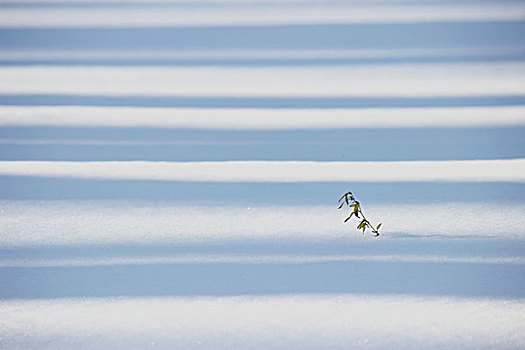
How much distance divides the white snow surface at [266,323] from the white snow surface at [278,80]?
1552 millimetres

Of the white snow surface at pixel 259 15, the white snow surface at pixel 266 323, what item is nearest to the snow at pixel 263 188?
the white snow surface at pixel 266 323

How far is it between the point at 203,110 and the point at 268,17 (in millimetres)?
1694

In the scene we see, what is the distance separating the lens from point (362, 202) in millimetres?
1774

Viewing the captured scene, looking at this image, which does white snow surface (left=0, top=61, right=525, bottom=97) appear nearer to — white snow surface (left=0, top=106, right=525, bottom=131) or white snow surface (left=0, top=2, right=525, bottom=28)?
white snow surface (left=0, top=106, right=525, bottom=131)

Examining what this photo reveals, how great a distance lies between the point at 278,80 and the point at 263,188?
1.17 meters

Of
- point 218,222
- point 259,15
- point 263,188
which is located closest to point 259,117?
point 263,188

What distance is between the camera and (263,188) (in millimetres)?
1885

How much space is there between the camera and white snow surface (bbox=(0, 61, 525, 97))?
2.80m

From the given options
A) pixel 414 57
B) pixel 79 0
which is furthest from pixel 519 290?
pixel 79 0

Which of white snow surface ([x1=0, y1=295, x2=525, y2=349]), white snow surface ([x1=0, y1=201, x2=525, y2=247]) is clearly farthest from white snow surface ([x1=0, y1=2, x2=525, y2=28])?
white snow surface ([x1=0, y1=295, x2=525, y2=349])

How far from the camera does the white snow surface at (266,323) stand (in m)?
1.17

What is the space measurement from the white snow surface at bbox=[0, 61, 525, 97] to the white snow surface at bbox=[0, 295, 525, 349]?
1.55m

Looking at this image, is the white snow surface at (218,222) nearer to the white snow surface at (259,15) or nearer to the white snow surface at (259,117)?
the white snow surface at (259,117)

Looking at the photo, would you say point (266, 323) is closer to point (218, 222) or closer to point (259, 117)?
point (218, 222)
